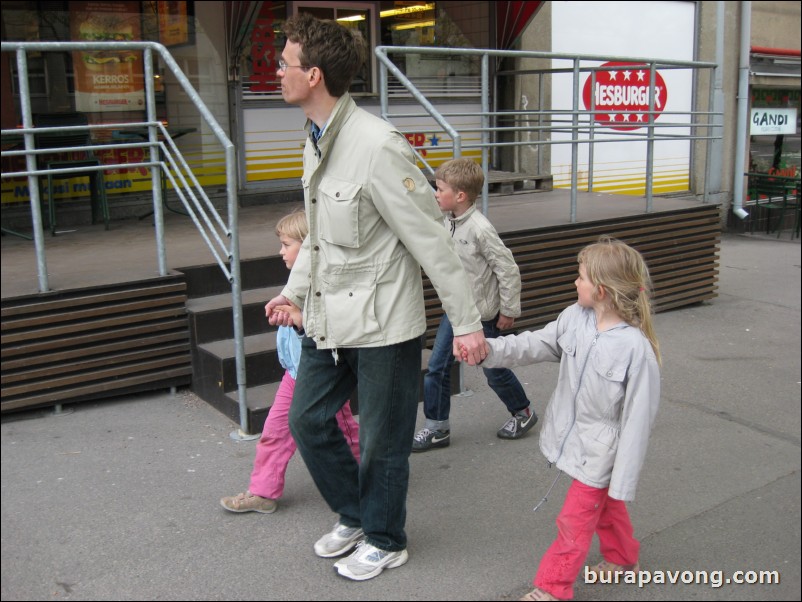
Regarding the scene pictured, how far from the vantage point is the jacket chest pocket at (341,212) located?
290 cm

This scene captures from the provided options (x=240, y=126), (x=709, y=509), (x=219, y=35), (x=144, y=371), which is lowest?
(x=709, y=509)

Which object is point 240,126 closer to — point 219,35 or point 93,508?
point 219,35

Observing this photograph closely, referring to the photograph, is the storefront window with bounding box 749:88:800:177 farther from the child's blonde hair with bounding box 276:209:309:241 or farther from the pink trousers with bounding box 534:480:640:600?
the pink trousers with bounding box 534:480:640:600

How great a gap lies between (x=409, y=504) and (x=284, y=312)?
1127mm

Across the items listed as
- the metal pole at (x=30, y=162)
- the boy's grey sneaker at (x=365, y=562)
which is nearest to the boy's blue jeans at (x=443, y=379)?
the boy's grey sneaker at (x=365, y=562)

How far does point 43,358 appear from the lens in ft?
15.0

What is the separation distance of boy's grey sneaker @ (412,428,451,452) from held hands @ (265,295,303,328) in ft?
4.45

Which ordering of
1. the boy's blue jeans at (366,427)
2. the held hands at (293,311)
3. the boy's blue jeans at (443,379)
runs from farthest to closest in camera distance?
the boy's blue jeans at (443,379) → the held hands at (293,311) → the boy's blue jeans at (366,427)

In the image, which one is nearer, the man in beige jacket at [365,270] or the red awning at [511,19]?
Answer: the man in beige jacket at [365,270]

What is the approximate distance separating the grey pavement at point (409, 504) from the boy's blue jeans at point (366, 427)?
0.25 m

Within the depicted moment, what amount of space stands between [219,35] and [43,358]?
16.2 ft

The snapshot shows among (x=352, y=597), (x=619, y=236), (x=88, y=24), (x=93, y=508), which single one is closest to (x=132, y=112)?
(x=88, y=24)

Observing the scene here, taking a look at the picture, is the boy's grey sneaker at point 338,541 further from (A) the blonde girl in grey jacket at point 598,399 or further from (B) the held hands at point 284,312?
(B) the held hands at point 284,312

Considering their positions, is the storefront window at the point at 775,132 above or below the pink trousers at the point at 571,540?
above
